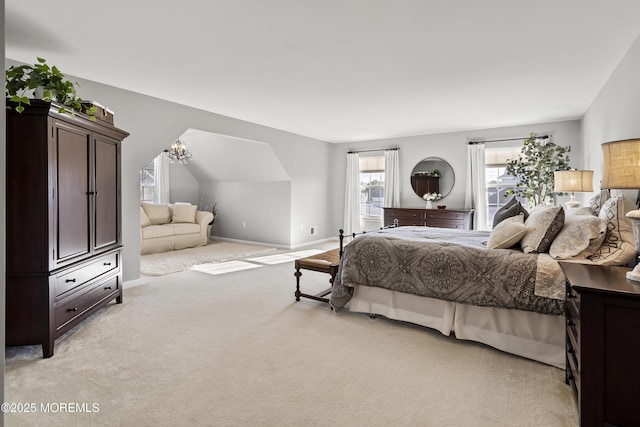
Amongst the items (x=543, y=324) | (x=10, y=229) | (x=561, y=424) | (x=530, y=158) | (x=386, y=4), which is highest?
(x=386, y=4)

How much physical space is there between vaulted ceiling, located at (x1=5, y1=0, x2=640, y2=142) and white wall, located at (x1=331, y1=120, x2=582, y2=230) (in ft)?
3.04

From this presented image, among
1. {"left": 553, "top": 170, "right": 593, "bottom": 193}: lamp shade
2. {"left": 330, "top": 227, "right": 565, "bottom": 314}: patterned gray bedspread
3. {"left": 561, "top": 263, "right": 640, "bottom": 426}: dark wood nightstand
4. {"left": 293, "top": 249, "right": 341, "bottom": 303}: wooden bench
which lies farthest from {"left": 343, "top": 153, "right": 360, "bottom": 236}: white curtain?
{"left": 561, "top": 263, "right": 640, "bottom": 426}: dark wood nightstand

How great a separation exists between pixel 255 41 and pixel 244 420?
2.77 meters

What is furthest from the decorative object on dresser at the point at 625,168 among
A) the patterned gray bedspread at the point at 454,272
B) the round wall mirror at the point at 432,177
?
the round wall mirror at the point at 432,177

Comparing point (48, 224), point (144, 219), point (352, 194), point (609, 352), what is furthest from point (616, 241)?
point (144, 219)

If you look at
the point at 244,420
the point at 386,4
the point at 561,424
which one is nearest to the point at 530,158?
the point at 386,4

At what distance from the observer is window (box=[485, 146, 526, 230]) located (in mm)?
6277

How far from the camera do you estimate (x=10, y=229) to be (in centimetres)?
247

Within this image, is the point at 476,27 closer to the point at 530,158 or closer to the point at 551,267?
the point at 551,267

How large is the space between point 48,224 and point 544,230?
3.71 m

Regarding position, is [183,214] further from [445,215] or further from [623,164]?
[623,164]

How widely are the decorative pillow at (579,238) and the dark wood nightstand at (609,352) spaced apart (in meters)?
0.72

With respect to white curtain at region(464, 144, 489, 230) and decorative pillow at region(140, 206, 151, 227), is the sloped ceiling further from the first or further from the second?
white curtain at region(464, 144, 489, 230)

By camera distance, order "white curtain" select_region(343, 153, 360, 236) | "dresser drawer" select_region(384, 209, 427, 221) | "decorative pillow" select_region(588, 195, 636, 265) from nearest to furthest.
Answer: "decorative pillow" select_region(588, 195, 636, 265)
"dresser drawer" select_region(384, 209, 427, 221)
"white curtain" select_region(343, 153, 360, 236)
